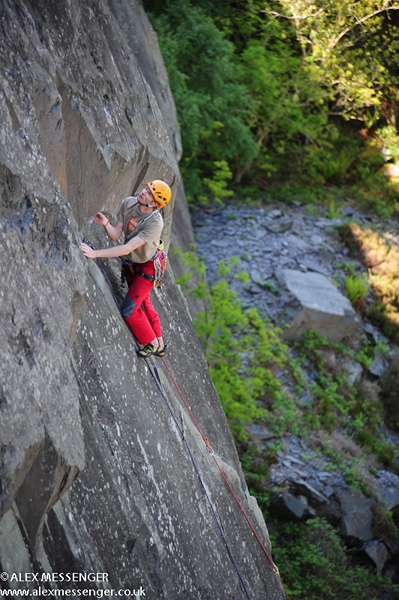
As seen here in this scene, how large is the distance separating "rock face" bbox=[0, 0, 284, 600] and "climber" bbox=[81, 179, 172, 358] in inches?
6.5

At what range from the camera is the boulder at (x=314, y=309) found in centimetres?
1434

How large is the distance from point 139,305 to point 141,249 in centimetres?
47

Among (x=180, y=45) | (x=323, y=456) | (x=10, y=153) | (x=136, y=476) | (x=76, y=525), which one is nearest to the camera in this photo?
(x=10, y=153)

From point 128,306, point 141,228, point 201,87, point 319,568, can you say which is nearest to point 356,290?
point 201,87

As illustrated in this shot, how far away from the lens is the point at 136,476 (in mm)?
4754

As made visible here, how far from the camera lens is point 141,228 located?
512 centimetres

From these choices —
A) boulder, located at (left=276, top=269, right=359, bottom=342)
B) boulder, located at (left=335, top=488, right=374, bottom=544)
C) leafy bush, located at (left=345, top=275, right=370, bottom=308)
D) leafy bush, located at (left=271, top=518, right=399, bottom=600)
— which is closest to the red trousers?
leafy bush, located at (left=271, top=518, right=399, bottom=600)

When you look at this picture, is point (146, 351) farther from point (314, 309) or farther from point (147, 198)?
point (314, 309)

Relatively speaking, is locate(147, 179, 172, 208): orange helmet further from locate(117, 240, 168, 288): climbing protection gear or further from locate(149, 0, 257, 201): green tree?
locate(149, 0, 257, 201): green tree

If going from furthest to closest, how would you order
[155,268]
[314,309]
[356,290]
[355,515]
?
[356,290] → [314,309] → [355,515] → [155,268]

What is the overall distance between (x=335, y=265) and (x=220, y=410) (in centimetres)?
1013

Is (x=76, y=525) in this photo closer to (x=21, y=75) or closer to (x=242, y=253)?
(x=21, y=75)

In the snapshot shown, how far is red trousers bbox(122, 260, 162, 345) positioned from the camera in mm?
5336

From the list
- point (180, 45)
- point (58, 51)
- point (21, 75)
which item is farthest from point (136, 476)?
point (180, 45)
